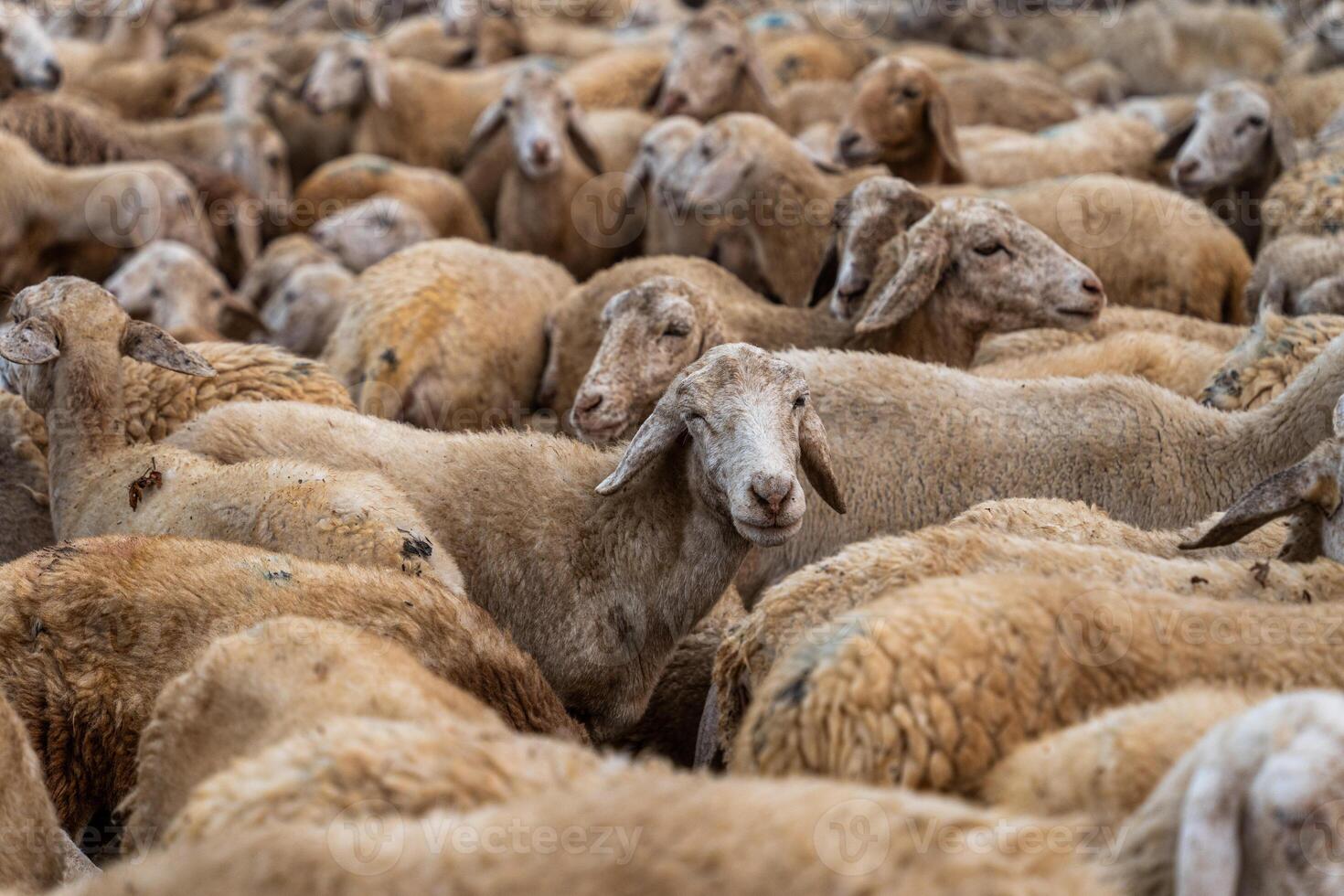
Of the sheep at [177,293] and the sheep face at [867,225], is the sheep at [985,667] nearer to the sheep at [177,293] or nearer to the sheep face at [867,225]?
the sheep face at [867,225]

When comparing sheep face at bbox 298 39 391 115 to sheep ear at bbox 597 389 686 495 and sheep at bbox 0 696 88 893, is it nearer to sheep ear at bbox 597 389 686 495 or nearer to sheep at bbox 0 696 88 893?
sheep ear at bbox 597 389 686 495

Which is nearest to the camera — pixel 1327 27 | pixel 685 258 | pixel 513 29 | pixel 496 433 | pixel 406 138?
pixel 496 433

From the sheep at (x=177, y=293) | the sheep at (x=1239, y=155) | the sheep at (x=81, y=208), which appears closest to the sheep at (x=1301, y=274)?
the sheep at (x=1239, y=155)

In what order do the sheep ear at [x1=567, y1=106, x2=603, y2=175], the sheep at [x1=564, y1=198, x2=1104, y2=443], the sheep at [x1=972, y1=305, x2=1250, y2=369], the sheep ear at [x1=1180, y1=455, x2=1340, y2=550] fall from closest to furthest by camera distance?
1. the sheep ear at [x1=1180, y1=455, x2=1340, y2=550]
2. the sheep at [x1=564, y1=198, x2=1104, y2=443]
3. the sheep at [x1=972, y1=305, x2=1250, y2=369]
4. the sheep ear at [x1=567, y1=106, x2=603, y2=175]

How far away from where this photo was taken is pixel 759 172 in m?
7.50

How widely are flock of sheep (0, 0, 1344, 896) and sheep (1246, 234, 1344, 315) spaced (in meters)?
0.02

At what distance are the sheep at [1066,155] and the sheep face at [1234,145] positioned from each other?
58 cm

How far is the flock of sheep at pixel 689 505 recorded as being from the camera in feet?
8.75

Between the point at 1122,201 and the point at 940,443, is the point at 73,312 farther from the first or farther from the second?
the point at 1122,201

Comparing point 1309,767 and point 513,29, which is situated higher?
point 1309,767

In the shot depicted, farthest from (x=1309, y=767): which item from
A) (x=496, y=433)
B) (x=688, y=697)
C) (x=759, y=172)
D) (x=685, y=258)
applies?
(x=759, y=172)

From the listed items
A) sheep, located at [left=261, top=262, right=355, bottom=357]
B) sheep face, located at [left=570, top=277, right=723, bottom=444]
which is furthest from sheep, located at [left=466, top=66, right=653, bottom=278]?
sheep face, located at [left=570, top=277, right=723, bottom=444]

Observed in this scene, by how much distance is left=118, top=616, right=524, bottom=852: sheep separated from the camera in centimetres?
315

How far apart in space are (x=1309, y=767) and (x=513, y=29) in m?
11.0
